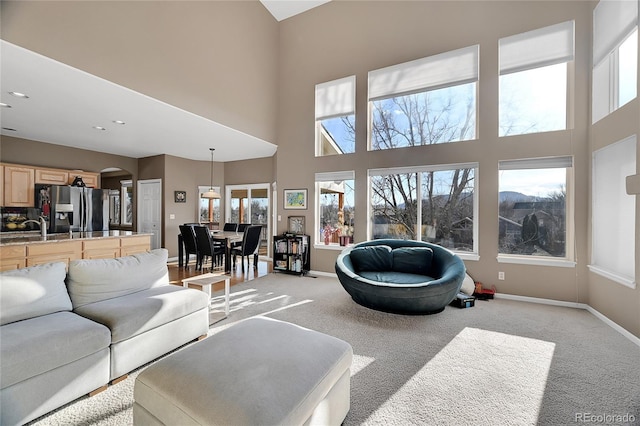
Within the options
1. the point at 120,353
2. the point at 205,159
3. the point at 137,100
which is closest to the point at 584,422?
the point at 120,353

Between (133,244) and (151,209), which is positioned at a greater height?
(151,209)

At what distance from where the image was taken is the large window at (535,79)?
387cm

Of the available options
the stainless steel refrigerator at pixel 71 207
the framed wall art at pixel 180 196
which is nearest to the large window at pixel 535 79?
the framed wall art at pixel 180 196

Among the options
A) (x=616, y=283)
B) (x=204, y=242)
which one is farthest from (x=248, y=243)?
(x=616, y=283)

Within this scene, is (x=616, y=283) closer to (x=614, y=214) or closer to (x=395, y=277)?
(x=614, y=214)

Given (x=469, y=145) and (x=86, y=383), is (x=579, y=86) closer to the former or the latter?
(x=469, y=145)

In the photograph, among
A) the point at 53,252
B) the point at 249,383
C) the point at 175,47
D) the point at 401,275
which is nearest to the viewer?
the point at 249,383

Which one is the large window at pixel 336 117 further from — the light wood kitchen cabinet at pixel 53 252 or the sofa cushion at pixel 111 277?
the light wood kitchen cabinet at pixel 53 252

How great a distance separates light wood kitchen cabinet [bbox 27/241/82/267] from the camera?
334 cm

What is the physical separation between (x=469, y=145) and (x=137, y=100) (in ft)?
16.1

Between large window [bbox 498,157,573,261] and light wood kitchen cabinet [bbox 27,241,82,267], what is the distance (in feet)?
20.1

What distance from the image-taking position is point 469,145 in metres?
4.36

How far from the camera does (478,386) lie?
2.03 meters

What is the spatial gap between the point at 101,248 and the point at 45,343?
283 centimetres
